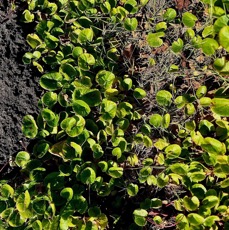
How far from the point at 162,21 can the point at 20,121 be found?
2.93ft

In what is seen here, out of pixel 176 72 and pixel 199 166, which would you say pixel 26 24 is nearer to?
pixel 176 72

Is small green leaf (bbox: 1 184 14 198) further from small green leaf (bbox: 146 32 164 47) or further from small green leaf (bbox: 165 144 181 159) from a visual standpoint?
small green leaf (bbox: 146 32 164 47)

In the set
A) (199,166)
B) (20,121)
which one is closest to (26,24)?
(20,121)

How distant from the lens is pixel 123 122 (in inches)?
85.4

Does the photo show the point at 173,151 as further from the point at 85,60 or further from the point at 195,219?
the point at 85,60

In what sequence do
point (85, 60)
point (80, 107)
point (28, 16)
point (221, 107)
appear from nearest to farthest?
point (221, 107) < point (80, 107) < point (85, 60) < point (28, 16)

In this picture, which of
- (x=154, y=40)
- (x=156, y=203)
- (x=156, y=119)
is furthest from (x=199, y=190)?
(x=154, y=40)

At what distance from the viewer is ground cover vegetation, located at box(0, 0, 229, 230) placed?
2.09 m

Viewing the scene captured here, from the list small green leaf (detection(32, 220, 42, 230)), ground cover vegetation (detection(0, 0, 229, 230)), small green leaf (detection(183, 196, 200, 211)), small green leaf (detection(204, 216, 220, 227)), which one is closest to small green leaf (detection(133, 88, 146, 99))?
ground cover vegetation (detection(0, 0, 229, 230))

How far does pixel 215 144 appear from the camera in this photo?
2053 mm

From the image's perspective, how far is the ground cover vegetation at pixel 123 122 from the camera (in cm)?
209

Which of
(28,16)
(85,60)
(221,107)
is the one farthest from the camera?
(28,16)

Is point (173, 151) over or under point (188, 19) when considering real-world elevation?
under

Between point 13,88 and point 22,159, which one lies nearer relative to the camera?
point 22,159
